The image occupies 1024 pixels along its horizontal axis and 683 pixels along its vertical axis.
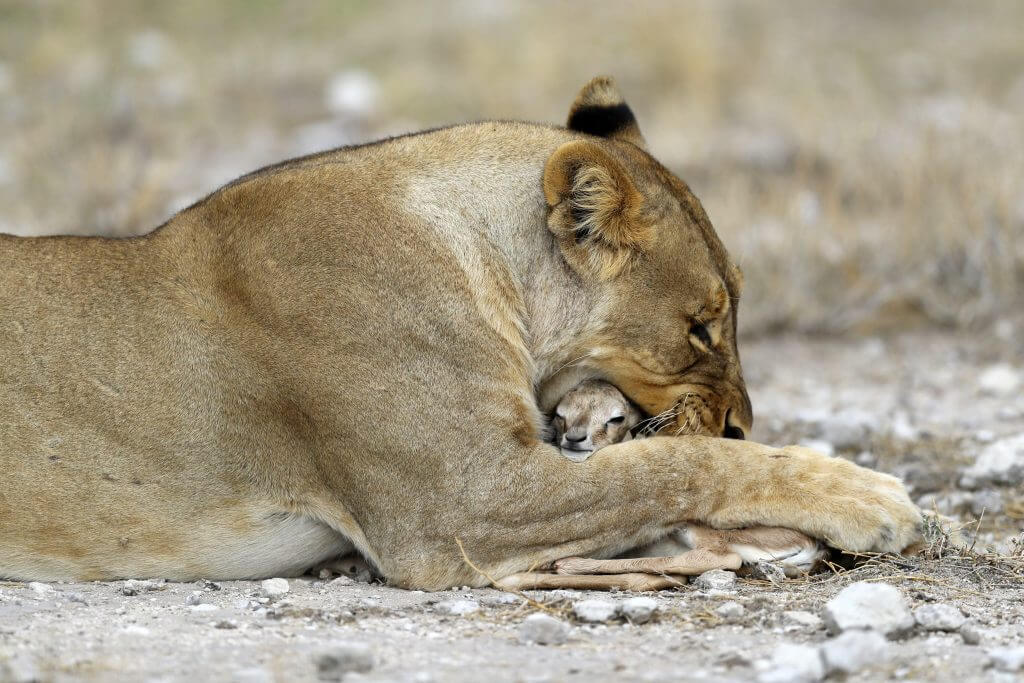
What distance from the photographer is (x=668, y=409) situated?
4.76 m

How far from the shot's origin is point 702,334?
482cm

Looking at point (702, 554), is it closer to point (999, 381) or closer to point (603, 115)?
point (603, 115)

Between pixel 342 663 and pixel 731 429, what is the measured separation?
2042 mm

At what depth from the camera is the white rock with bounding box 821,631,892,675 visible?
3.25m

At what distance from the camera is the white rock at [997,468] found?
222 inches

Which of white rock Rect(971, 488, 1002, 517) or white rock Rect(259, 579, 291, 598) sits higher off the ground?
white rock Rect(971, 488, 1002, 517)

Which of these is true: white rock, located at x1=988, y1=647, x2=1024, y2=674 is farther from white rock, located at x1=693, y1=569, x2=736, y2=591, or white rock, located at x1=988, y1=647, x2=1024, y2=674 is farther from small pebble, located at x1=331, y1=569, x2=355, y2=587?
small pebble, located at x1=331, y1=569, x2=355, y2=587

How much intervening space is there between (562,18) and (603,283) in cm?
1065

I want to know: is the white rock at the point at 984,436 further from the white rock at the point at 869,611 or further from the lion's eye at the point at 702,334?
the white rock at the point at 869,611

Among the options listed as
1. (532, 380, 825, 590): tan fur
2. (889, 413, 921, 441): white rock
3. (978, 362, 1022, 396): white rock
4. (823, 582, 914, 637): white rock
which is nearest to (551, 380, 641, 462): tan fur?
(532, 380, 825, 590): tan fur

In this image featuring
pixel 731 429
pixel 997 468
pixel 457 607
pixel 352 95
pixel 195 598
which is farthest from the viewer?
pixel 352 95

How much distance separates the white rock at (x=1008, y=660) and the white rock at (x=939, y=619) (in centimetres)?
28

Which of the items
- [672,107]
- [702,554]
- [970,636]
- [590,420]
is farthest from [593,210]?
[672,107]

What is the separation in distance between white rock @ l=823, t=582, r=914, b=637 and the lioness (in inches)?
26.6
